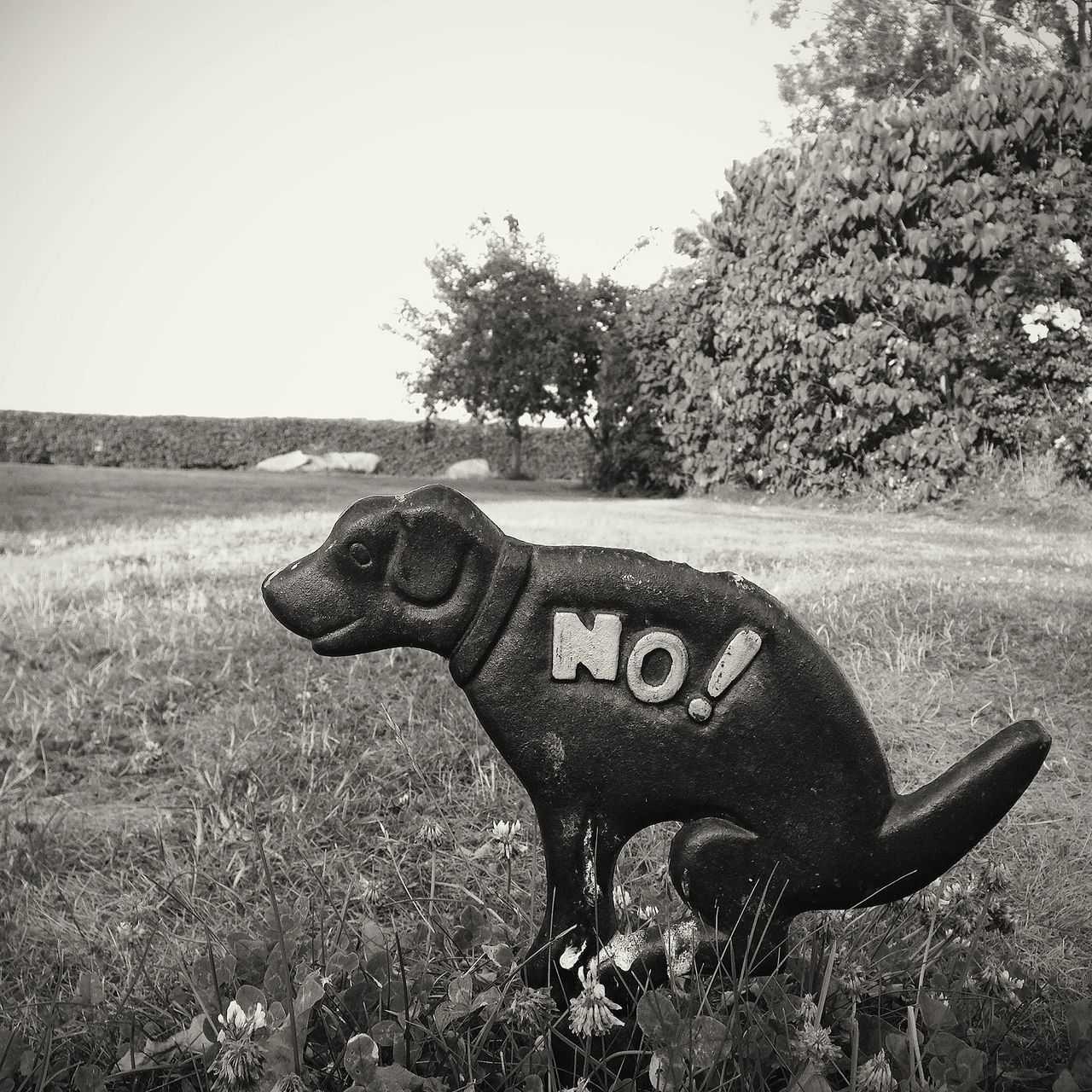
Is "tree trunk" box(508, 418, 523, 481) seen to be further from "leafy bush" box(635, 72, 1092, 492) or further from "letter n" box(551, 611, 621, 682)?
"letter n" box(551, 611, 621, 682)

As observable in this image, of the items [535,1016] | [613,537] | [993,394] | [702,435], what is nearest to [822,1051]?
[535,1016]

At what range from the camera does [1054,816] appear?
292 centimetres

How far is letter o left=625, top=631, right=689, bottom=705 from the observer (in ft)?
4.95

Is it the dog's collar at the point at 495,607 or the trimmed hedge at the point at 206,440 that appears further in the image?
the trimmed hedge at the point at 206,440

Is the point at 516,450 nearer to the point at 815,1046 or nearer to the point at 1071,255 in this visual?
the point at 1071,255

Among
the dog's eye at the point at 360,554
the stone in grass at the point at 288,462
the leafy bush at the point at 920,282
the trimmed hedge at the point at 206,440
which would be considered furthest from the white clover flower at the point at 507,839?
the trimmed hedge at the point at 206,440

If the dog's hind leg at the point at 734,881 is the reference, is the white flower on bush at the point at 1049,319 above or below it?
above

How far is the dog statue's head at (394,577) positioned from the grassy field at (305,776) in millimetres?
418

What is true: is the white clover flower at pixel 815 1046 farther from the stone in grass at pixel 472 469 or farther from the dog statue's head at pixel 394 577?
the stone in grass at pixel 472 469

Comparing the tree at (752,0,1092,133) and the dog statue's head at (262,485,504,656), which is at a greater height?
the tree at (752,0,1092,133)

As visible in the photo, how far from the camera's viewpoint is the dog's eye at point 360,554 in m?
1.58

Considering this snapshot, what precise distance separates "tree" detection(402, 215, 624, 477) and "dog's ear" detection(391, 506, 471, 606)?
16.1 meters

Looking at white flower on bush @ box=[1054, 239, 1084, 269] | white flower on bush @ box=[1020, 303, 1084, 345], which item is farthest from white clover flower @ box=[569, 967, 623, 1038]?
white flower on bush @ box=[1054, 239, 1084, 269]

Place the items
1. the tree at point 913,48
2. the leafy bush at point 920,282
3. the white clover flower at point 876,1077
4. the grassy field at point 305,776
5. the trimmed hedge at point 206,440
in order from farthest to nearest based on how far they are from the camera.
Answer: the trimmed hedge at point 206,440
the tree at point 913,48
the leafy bush at point 920,282
the grassy field at point 305,776
the white clover flower at point 876,1077
